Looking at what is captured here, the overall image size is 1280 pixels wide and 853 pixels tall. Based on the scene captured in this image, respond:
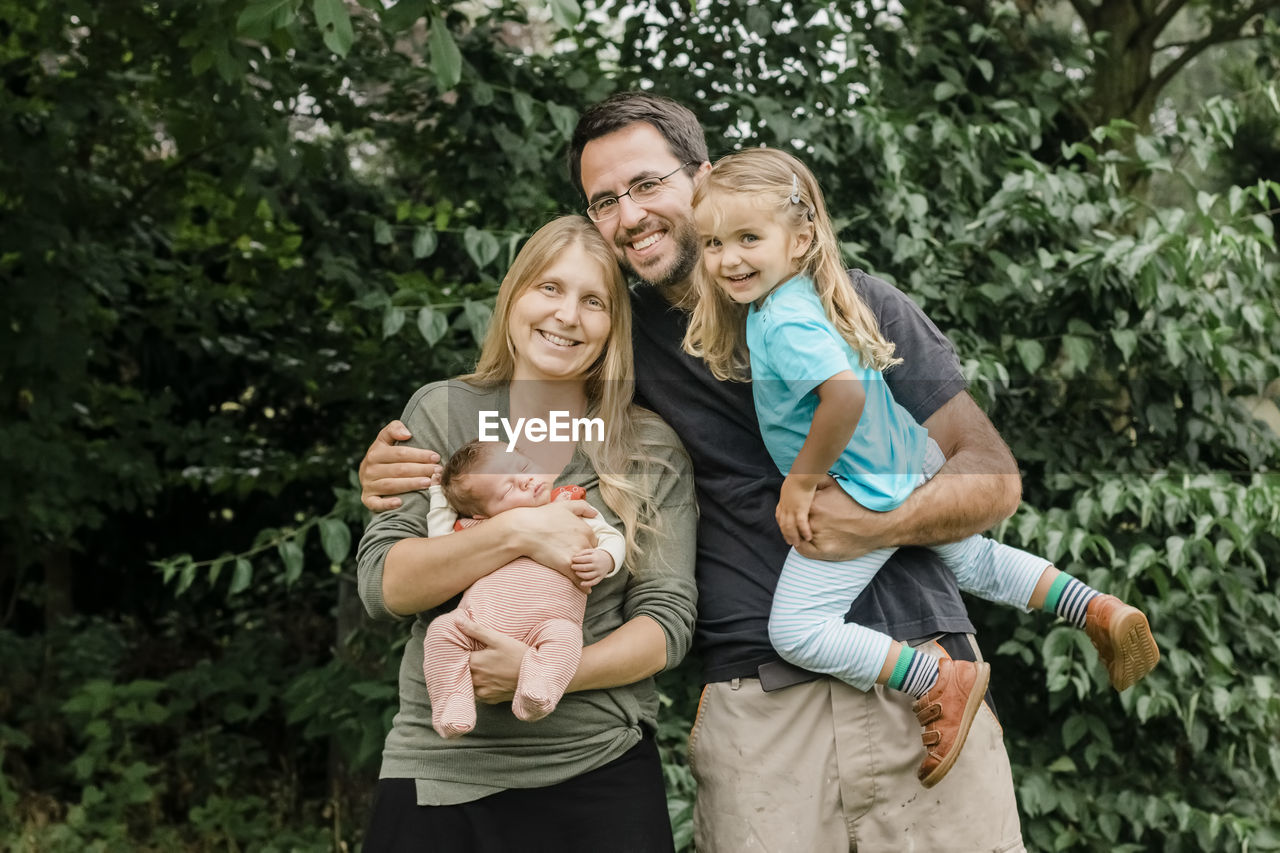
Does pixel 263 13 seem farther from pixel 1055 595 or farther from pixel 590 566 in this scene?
pixel 1055 595

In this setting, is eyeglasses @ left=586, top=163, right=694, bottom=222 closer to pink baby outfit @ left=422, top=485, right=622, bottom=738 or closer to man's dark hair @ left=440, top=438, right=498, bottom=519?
man's dark hair @ left=440, top=438, right=498, bottom=519

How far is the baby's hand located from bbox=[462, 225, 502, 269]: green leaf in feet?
3.74

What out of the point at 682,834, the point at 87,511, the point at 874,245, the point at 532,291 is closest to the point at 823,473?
the point at 532,291

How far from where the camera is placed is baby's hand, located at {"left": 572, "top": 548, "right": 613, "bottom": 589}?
1710 mm

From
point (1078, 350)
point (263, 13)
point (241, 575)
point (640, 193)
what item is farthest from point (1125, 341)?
point (241, 575)

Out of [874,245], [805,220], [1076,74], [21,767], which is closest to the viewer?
[805,220]

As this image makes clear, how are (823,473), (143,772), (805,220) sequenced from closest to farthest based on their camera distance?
(823,473)
(805,220)
(143,772)

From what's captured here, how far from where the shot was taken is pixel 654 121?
2.19 meters

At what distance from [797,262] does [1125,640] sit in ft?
2.68

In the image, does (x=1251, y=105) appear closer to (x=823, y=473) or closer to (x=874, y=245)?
(x=874, y=245)

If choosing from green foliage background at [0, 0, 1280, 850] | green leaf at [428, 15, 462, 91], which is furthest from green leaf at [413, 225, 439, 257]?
green leaf at [428, 15, 462, 91]

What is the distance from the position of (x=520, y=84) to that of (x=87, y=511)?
7.24 feet

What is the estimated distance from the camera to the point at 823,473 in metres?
1.75

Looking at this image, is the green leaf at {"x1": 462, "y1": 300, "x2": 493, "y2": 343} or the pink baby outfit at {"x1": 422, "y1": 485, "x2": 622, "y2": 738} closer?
the pink baby outfit at {"x1": 422, "y1": 485, "x2": 622, "y2": 738}
